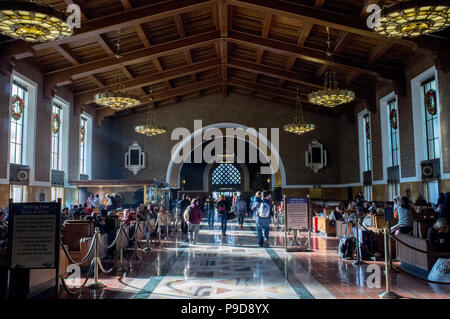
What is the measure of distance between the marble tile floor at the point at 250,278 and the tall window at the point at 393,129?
788 centimetres

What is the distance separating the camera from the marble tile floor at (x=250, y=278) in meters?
5.10

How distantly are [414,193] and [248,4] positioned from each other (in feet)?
27.6

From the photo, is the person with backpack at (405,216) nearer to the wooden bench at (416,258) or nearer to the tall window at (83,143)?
the wooden bench at (416,258)

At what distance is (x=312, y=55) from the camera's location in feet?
44.1

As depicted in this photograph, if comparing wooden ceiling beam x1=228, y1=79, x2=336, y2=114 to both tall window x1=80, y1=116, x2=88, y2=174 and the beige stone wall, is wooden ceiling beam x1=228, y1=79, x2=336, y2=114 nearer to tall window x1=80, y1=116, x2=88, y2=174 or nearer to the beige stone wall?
the beige stone wall

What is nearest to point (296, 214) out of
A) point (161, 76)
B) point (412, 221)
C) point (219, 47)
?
point (412, 221)

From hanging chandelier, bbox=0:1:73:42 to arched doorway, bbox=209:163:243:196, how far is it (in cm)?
2330

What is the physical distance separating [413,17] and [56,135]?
13718 millimetres

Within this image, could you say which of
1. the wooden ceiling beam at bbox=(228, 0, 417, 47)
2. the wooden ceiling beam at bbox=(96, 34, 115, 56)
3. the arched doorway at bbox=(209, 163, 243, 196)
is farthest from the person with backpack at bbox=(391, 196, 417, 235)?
the arched doorway at bbox=(209, 163, 243, 196)

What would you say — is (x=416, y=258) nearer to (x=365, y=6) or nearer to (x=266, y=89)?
(x=365, y=6)

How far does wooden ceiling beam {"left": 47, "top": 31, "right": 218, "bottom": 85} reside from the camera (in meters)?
13.6

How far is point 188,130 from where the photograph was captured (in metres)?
21.3

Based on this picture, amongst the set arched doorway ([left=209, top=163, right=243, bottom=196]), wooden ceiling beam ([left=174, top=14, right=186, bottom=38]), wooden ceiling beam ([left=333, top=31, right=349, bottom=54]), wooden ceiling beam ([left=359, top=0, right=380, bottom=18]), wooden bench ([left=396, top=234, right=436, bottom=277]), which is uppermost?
wooden ceiling beam ([left=174, top=14, right=186, bottom=38])

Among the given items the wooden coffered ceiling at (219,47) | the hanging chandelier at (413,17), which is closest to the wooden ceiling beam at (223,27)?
the wooden coffered ceiling at (219,47)
